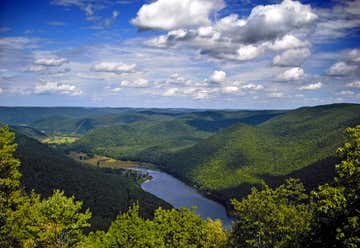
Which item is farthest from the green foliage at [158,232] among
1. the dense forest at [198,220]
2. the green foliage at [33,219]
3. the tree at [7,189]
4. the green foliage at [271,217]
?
the tree at [7,189]

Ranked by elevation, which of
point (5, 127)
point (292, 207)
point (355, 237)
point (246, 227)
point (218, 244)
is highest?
point (5, 127)

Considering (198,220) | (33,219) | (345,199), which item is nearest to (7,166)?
(33,219)

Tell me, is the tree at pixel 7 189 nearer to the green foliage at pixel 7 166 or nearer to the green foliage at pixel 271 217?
the green foliage at pixel 7 166

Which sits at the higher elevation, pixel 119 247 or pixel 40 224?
pixel 40 224

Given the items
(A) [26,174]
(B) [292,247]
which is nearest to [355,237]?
(B) [292,247]

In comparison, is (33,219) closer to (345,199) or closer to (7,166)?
(7,166)

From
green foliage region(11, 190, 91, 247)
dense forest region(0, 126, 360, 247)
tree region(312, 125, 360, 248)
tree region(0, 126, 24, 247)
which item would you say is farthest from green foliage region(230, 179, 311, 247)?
tree region(0, 126, 24, 247)

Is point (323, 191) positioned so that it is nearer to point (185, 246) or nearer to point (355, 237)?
point (355, 237)

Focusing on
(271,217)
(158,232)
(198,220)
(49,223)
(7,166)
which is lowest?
(158,232)
